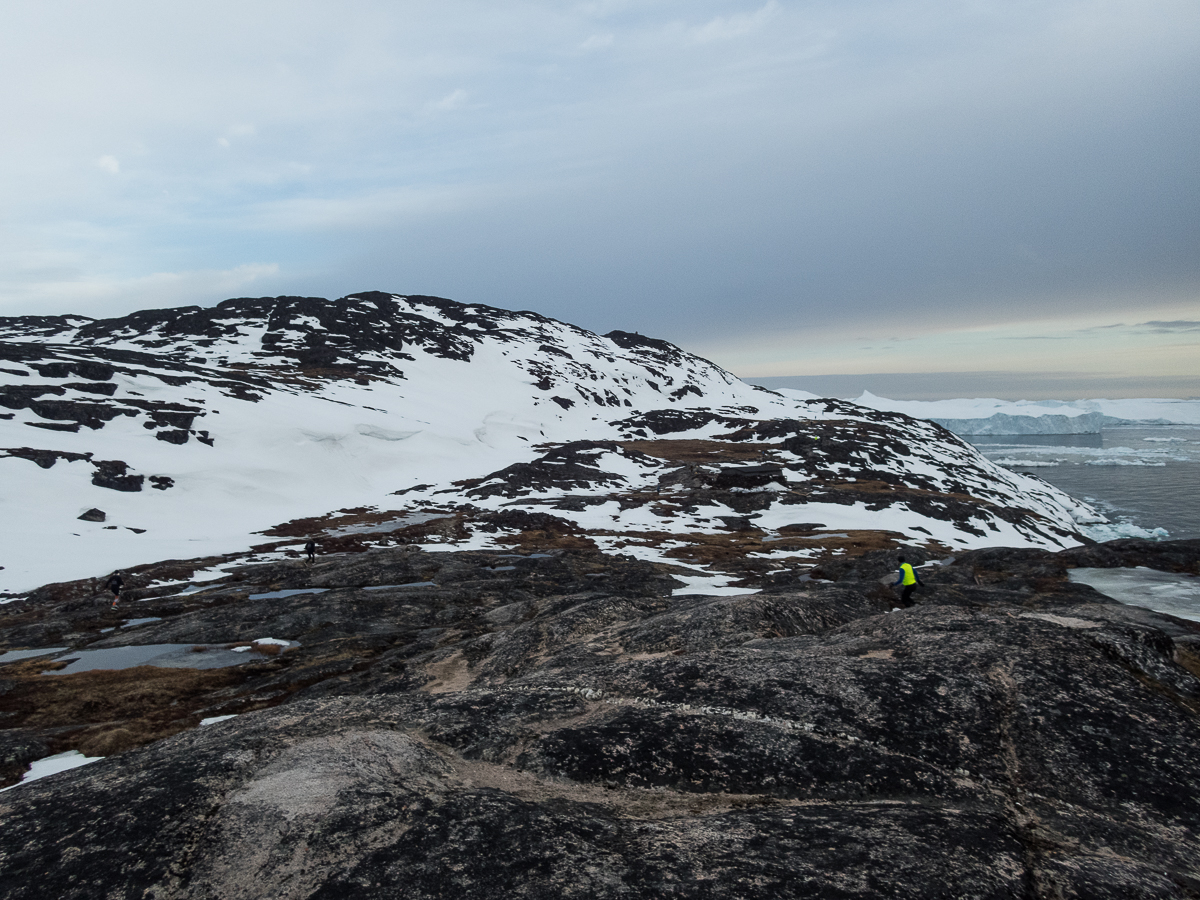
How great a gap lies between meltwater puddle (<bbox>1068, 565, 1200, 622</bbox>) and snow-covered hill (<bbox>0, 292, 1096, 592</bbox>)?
2331cm

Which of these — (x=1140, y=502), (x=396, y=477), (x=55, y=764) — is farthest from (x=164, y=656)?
(x=1140, y=502)

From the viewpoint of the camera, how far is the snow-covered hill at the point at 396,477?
62.8 metres

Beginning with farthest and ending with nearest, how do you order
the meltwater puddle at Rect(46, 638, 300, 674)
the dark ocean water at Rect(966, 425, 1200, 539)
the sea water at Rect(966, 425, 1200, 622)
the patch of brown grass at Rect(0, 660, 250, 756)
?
the dark ocean water at Rect(966, 425, 1200, 539) → the sea water at Rect(966, 425, 1200, 622) → the meltwater puddle at Rect(46, 638, 300, 674) → the patch of brown grass at Rect(0, 660, 250, 756)

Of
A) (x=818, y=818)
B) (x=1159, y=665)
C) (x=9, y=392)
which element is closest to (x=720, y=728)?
(x=818, y=818)

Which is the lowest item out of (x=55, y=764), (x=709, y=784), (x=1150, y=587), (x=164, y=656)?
(x=164, y=656)

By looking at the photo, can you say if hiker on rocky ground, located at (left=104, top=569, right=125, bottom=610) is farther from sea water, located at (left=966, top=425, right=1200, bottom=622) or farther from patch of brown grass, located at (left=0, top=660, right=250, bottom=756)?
sea water, located at (left=966, top=425, right=1200, bottom=622)

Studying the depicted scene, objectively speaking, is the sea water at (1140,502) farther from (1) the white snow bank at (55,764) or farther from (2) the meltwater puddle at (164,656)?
(2) the meltwater puddle at (164,656)

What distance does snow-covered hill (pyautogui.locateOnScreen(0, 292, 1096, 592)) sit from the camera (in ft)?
206

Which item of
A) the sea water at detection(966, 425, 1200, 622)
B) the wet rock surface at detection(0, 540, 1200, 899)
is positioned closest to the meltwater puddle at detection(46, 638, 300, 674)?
the wet rock surface at detection(0, 540, 1200, 899)

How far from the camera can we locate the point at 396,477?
322 ft

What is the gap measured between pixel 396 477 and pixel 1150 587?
303 feet

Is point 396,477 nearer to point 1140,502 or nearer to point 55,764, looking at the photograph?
point 55,764

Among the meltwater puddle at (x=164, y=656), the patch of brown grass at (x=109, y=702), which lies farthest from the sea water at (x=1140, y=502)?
the meltwater puddle at (x=164, y=656)

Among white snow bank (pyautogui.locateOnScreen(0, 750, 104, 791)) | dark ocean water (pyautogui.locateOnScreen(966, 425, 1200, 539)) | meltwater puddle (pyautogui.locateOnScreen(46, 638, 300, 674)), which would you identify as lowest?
dark ocean water (pyautogui.locateOnScreen(966, 425, 1200, 539))
